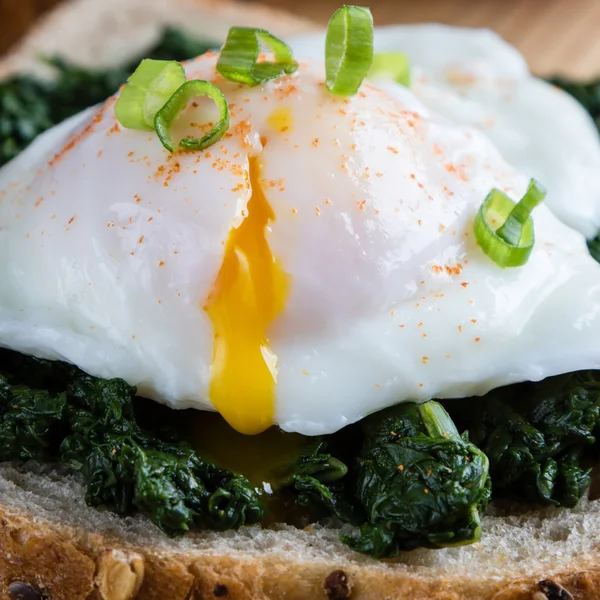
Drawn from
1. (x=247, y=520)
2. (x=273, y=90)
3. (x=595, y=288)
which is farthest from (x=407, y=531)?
(x=273, y=90)

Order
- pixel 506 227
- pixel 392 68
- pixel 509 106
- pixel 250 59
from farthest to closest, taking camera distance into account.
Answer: pixel 509 106 < pixel 392 68 < pixel 250 59 < pixel 506 227

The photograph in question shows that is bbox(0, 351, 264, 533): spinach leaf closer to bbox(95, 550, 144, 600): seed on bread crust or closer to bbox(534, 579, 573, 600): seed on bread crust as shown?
bbox(95, 550, 144, 600): seed on bread crust

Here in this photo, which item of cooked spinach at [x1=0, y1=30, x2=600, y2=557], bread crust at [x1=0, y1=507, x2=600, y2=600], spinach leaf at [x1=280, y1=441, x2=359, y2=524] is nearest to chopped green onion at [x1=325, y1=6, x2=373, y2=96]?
cooked spinach at [x1=0, y1=30, x2=600, y2=557]

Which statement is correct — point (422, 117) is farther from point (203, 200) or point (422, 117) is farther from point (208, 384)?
point (208, 384)

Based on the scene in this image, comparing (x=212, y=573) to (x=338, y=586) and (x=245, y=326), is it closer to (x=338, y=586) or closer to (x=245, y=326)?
(x=338, y=586)

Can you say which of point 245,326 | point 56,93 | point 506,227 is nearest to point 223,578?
point 245,326
